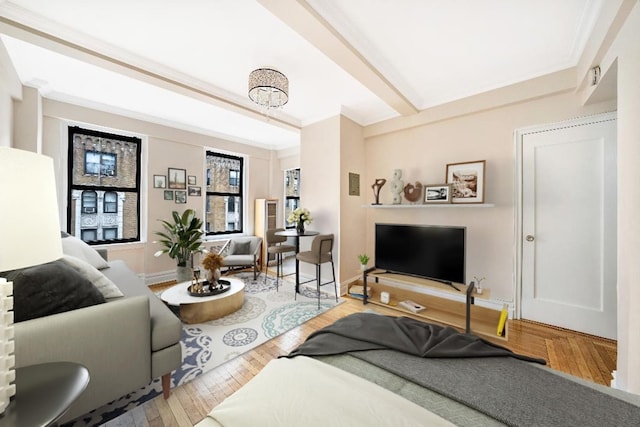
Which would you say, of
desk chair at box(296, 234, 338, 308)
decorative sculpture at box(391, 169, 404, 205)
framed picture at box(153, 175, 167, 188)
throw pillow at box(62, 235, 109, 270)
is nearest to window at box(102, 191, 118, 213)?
framed picture at box(153, 175, 167, 188)

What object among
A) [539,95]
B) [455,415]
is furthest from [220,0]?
[539,95]

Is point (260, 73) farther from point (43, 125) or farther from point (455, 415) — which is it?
point (43, 125)

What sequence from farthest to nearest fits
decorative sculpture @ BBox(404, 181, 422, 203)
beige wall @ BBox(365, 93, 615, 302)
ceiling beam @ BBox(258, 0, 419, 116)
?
decorative sculpture @ BBox(404, 181, 422, 203)
beige wall @ BBox(365, 93, 615, 302)
ceiling beam @ BBox(258, 0, 419, 116)

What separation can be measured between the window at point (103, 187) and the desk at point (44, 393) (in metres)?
3.52

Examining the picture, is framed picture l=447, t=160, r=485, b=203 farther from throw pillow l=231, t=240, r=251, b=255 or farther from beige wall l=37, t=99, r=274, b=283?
beige wall l=37, t=99, r=274, b=283

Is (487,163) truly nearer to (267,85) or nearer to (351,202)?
(351,202)

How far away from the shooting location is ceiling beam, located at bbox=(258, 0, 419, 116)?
5.29ft

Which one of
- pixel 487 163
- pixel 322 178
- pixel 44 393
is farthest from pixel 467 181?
pixel 44 393

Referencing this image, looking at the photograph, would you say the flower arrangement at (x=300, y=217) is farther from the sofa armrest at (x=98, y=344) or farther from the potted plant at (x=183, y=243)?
the sofa armrest at (x=98, y=344)

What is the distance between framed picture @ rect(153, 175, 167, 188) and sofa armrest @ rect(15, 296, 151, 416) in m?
3.18

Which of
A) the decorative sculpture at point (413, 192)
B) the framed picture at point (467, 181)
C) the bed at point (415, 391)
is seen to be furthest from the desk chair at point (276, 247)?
the bed at point (415, 391)

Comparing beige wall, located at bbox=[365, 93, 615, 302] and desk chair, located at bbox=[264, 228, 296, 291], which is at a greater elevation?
beige wall, located at bbox=[365, 93, 615, 302]

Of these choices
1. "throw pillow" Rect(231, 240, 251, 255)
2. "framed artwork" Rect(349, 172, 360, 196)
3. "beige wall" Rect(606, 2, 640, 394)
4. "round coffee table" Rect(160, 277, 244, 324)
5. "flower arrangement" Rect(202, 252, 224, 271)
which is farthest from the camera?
"throw pillow" Rect(231, 240, 251, 255)

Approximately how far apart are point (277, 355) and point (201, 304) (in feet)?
3.42
